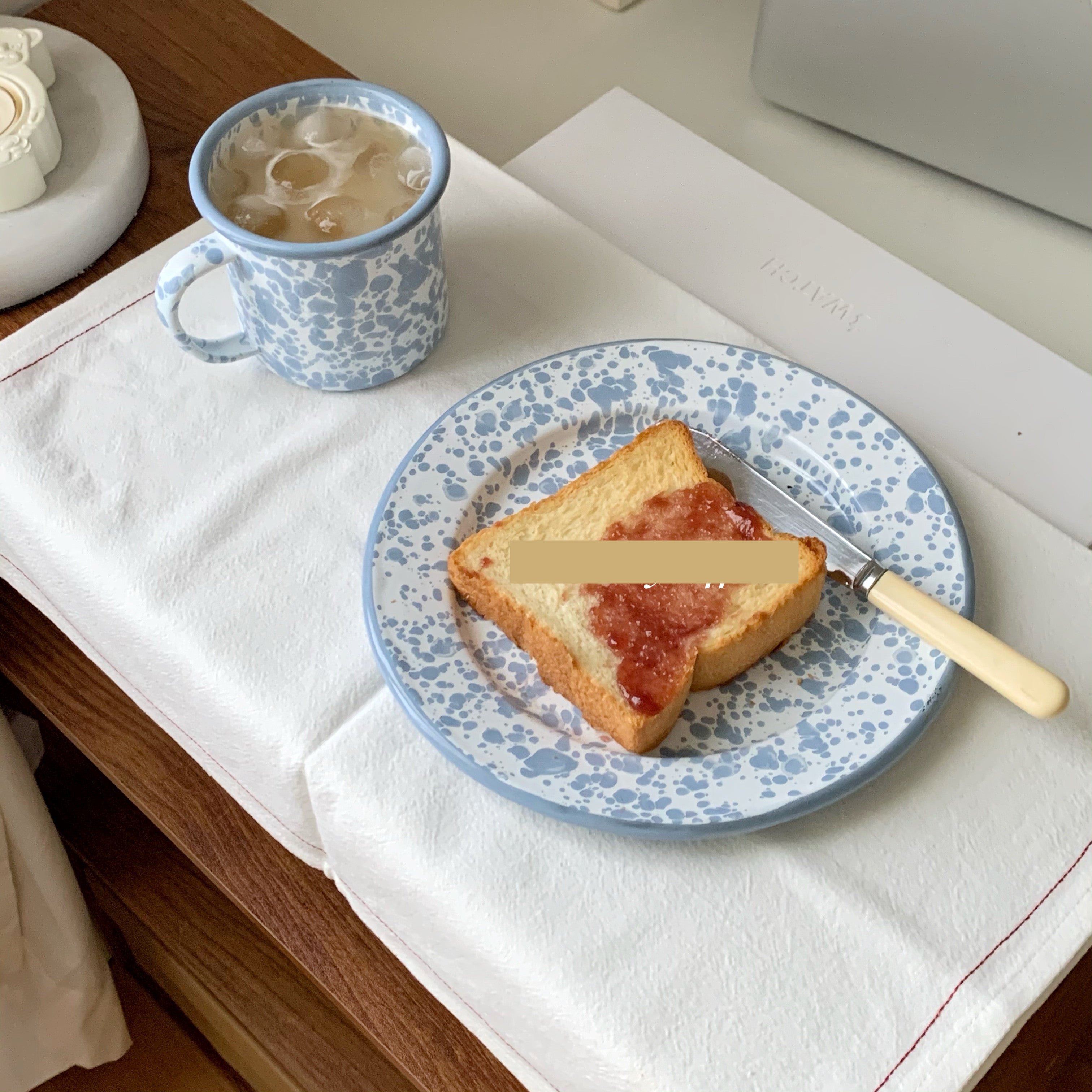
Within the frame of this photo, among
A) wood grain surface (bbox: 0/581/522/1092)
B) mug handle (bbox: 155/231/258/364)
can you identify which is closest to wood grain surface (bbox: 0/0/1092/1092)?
wood grain surface (bbox: 0/581/522/1092)

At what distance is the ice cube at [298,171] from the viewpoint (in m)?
0.58

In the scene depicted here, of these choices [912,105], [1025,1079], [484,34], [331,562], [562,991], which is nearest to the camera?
[562,991]

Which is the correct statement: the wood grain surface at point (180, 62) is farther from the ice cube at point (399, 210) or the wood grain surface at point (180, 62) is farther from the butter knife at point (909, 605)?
the butter knife at point (909, 605)

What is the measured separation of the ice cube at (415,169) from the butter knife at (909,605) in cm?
20

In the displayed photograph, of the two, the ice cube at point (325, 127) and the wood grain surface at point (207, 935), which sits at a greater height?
the ice cube at point (325, 127)

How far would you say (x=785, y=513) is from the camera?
0.54 metres

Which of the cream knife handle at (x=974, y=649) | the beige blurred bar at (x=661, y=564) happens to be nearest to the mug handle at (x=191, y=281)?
the beige blurred bar at (x=661, y=564)

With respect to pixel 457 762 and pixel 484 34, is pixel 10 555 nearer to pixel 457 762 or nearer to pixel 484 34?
pixel 457 762

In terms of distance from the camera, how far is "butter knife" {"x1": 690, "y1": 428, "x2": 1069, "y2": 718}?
47cm

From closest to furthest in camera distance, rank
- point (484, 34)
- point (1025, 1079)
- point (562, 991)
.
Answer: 1. point (562, 991)
2. point (1025, 1079)
3. point (484, 34)

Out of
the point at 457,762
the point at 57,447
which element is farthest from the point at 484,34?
the point at 457,762

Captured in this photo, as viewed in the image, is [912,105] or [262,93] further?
[912,105]

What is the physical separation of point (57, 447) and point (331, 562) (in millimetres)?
167

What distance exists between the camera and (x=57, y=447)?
0.59m
